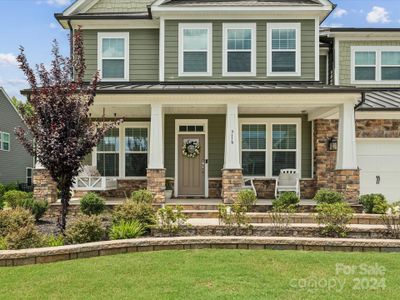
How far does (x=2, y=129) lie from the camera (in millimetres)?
24688

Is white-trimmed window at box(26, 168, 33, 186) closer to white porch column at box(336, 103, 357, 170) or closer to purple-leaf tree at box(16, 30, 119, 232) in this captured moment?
purple-leaf tree at box(16, 30, 119, 232)

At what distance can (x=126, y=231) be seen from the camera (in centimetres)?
A: 804

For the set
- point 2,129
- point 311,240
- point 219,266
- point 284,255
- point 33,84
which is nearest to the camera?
point 219,266

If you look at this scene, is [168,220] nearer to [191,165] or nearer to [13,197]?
[13,197]

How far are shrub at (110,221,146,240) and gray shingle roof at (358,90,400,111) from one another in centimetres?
871

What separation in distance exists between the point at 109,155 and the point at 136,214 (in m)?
6.79

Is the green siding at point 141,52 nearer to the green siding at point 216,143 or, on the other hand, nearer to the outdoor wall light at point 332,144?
the green siding at point 216,143

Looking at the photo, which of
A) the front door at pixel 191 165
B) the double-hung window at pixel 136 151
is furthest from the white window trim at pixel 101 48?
the front door at pixel 191 165

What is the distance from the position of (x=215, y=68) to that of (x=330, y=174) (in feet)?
16.5

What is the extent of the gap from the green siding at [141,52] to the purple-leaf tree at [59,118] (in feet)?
20.3

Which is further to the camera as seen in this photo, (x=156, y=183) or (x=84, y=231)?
(x=156, y=183)

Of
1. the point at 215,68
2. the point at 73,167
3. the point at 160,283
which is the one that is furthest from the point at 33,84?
the point at 215,68

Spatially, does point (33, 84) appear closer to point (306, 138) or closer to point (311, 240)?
point (311, 240)

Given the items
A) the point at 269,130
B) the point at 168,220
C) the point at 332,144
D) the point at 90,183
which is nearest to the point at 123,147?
the point at 90,183
